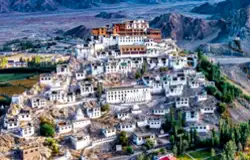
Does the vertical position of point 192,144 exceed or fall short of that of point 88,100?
it falls short

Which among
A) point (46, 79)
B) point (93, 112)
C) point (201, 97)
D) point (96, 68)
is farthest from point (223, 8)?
point (93, 112)

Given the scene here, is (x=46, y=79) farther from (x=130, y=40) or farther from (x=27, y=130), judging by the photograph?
(x=130, y=40)

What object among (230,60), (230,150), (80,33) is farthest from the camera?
(80,33)

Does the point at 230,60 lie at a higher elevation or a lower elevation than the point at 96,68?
lower

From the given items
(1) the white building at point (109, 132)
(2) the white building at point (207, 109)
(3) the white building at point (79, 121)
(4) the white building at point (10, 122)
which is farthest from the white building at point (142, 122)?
(4) the white building at point (10, 122)

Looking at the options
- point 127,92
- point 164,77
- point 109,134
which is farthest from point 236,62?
point 109,134

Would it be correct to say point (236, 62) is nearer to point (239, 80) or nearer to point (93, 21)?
point (239, 80)
